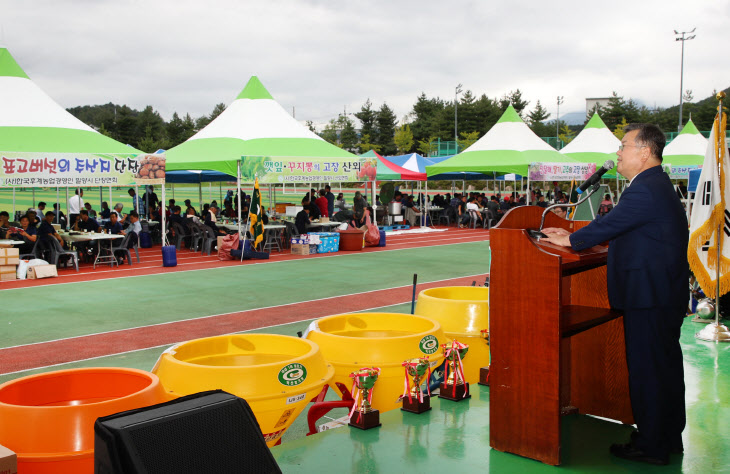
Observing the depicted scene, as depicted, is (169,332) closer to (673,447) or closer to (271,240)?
(673,447)

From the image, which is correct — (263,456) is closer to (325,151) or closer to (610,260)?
(610,260)

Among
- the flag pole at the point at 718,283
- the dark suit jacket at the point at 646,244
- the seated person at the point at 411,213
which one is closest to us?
the dark suit jacket at the point at 646,244

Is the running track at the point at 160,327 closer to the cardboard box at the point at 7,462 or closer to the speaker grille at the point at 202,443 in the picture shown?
the cardboard box at the point at 7,462

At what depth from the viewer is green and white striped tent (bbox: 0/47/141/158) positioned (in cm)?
1555

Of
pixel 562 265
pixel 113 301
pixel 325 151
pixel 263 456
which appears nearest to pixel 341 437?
pixel 263 456

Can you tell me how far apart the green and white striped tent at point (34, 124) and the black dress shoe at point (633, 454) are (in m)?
14.5

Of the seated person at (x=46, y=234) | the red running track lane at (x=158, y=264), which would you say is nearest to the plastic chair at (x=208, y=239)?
the red running track lane at (x=158, y=264)

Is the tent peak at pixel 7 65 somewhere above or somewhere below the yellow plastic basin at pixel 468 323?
above

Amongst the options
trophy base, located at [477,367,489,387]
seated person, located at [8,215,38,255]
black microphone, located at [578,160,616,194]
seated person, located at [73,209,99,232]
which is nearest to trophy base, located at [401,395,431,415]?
trophy base, located at [477,367,489,387]

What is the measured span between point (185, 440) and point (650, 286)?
2.49 m

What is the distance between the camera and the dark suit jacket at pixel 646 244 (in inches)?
134

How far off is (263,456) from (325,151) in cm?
1748

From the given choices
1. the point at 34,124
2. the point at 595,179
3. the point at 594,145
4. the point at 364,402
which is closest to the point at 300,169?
the point at 34,124

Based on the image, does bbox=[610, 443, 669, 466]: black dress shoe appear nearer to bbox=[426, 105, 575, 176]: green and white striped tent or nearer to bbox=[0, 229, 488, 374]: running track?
bbox=[0, 229, 488, 374]: running track
